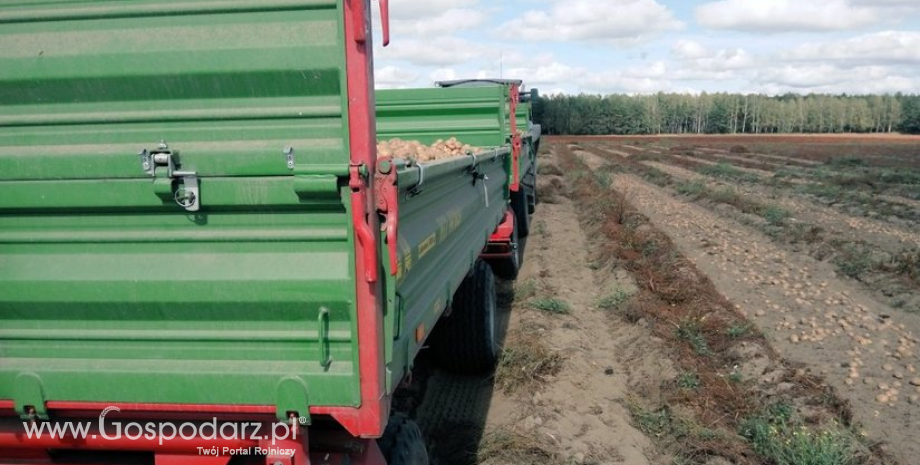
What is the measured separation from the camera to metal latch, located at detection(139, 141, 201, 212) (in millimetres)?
2008

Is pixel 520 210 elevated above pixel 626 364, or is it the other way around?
pixel 520 210

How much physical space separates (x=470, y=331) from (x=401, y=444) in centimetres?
255

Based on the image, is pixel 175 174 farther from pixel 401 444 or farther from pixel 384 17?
pixel 401 444

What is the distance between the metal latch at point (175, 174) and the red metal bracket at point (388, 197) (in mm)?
535

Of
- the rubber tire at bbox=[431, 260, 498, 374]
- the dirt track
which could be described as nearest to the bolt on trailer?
the dirt track

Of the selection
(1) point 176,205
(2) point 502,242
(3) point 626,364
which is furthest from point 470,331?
(1) point 176,205

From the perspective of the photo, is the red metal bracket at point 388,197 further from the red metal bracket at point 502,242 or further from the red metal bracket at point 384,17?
the red metal bracket at point 502,242

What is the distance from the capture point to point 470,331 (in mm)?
5016

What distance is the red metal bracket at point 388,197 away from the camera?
2.01 meters

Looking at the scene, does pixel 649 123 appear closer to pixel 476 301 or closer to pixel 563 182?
pixel 563 182

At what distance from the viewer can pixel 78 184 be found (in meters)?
2.05

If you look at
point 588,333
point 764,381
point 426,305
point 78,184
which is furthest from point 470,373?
point 78,184

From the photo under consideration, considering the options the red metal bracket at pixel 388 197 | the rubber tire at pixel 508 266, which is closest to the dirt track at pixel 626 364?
the rubber tire at pixel 508 266

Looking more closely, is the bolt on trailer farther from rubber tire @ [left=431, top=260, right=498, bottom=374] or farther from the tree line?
the tree line
